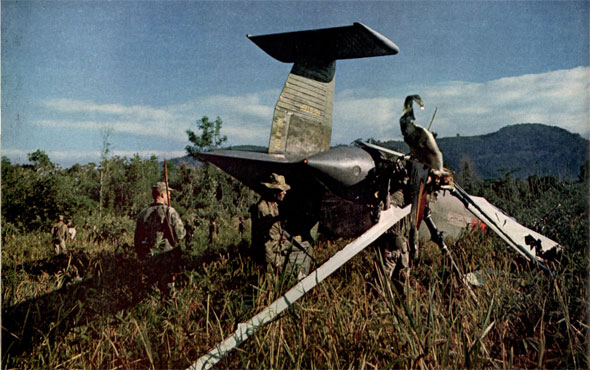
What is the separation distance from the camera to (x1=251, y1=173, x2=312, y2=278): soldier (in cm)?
437

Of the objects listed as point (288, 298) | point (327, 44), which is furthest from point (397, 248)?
point (327, 44)

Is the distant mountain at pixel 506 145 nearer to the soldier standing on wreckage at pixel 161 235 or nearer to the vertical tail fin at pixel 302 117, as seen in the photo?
the vertical tail fin at pixel 302 117

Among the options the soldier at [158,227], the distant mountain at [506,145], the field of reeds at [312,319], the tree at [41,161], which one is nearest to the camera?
the field of reeds at [312,319]

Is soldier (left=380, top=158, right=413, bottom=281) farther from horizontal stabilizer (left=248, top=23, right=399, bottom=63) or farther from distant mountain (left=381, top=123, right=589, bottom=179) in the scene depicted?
distant mountain (left=381, top=123, right=589, bottom=179)

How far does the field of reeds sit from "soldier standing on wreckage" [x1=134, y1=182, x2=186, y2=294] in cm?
10

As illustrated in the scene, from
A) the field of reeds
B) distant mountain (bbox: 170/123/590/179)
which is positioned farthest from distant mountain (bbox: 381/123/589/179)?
the field of reeds

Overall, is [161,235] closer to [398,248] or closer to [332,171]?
[332,171]

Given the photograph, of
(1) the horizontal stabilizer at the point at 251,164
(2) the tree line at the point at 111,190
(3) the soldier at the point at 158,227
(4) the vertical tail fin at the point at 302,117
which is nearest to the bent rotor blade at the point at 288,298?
(1) the horizontal stabilizer at the point at 251,164

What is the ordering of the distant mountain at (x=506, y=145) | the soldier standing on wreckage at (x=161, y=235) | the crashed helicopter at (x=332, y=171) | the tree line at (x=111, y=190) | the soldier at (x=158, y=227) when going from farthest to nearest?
the distant mountain at (x=506, y=145) → the tree line at (x=111, y=190) → the soldier at (x=158, y=227) → the soldier standing on wreckage at (x=161, y=235) → the crashed helicopter at (x=332, y=171)

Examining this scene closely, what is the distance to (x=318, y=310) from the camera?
2920mm

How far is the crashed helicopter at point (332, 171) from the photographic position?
3.38 m

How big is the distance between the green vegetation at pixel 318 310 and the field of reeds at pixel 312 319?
16mm

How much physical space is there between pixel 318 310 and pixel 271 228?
1.74 meters

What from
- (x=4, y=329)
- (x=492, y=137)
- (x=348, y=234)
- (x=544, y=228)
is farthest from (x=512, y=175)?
(x=492, y=137)
